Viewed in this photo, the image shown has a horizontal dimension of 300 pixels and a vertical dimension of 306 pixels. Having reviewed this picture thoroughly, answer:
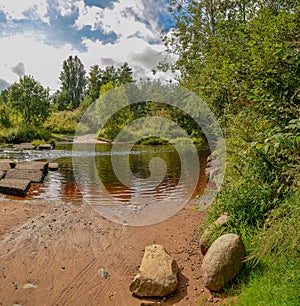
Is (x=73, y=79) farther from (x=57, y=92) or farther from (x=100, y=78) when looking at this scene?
(x=100, y=78)

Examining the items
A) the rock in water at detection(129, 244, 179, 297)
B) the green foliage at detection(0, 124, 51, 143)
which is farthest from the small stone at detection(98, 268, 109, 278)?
the green foliage at detection(0, 124, 51, 143)

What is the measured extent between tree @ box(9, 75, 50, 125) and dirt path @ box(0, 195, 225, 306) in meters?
32.0

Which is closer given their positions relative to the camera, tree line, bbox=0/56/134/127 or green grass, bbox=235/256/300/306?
green grass, bbox=235/256/300/306

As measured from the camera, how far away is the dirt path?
10.8 feet

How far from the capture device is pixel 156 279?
3.35 m

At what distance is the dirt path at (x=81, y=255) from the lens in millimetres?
3293

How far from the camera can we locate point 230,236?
3.42 metres

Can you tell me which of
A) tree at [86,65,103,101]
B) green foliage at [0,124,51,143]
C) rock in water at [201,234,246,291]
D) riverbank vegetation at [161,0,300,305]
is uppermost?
tree at [86,65,103,101]

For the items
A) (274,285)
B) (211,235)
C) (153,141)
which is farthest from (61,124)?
(274,285)

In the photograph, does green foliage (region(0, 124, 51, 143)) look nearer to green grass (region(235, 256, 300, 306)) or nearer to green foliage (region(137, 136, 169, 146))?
green foliage (region(137, 136, 169, 146))

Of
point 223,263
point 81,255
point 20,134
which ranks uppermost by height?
point 223,263

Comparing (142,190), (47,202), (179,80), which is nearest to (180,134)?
(179,80)

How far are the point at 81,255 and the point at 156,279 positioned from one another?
1350mm

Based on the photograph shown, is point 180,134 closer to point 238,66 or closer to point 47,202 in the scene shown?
point 47,202
